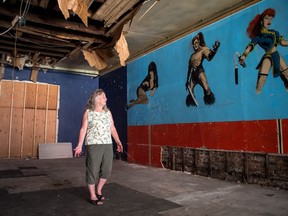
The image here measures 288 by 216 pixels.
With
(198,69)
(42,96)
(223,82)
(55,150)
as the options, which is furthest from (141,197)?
(42,96)

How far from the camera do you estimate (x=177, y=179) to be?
508cm

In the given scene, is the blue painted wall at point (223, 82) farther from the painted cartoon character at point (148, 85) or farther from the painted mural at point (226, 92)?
the painted cartoon character at point (148, 85)

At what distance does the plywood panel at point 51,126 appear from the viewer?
9398 mm

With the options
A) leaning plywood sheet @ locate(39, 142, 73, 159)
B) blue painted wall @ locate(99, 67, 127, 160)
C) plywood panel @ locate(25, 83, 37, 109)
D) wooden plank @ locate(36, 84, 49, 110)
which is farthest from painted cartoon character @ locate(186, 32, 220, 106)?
plywood panel @ locate(25, 83, 37, 109)

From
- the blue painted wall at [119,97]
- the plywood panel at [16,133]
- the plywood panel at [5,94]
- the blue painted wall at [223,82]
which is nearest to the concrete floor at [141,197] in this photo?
the blue painted wall at [223,82]

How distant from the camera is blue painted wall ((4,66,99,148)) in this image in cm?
971

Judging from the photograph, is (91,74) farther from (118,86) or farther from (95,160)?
(95,160)

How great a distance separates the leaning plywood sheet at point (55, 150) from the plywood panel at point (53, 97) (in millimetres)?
1460

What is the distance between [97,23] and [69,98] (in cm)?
555

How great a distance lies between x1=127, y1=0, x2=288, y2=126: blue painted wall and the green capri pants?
9.27 feet

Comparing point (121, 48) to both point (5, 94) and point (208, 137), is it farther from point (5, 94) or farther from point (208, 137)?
point (5, 94)

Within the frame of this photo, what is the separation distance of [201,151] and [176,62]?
2372mm

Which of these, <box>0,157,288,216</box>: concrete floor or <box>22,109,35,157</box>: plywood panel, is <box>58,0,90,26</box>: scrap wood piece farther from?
<box>22,109,35,157</box>: plywood panel

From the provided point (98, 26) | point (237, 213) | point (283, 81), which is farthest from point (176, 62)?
point (237, 213)
